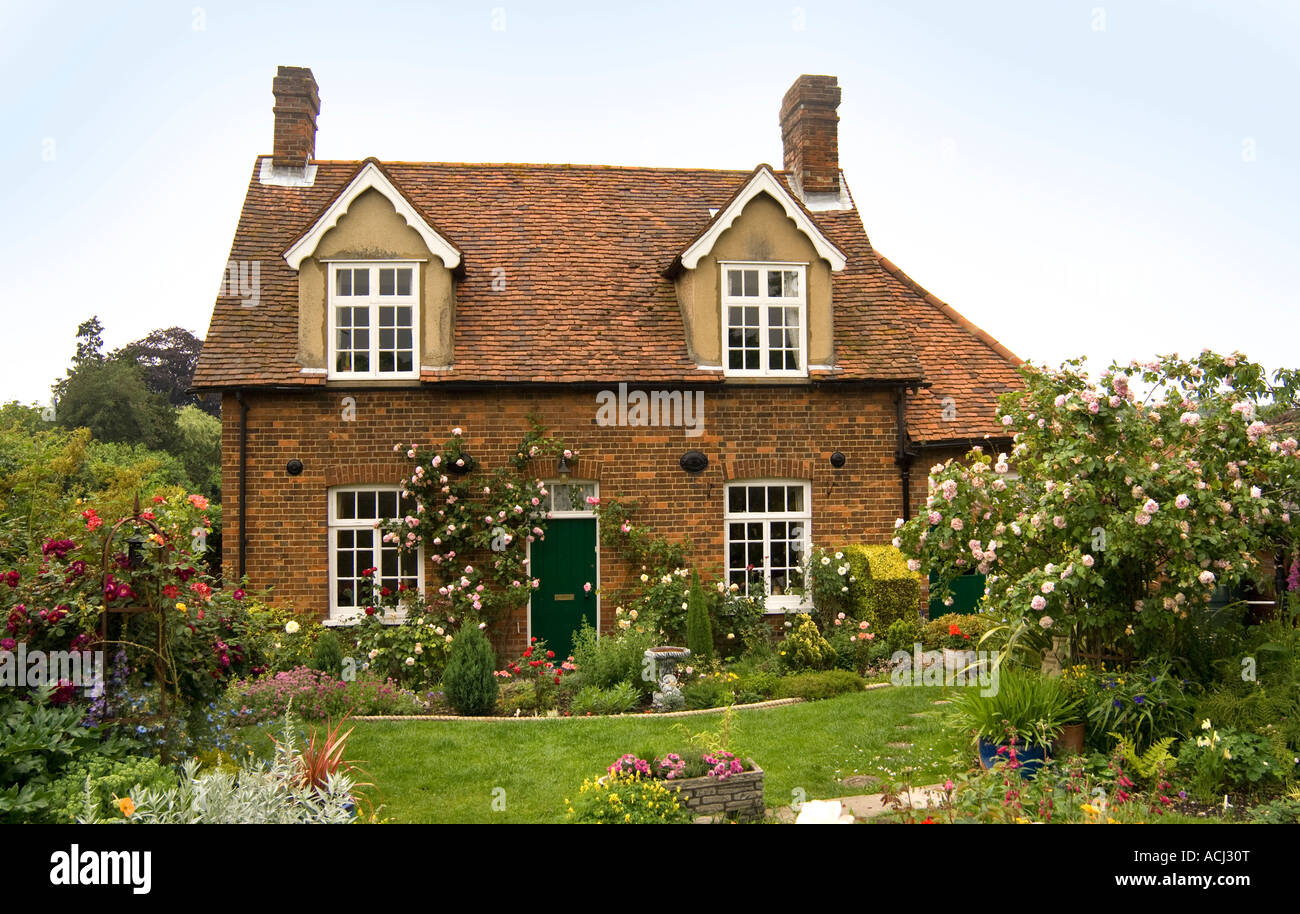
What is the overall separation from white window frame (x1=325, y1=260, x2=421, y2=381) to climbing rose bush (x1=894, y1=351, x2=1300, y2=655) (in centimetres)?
783

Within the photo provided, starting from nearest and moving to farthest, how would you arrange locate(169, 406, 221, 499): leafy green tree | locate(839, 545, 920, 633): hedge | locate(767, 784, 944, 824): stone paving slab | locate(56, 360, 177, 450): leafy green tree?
locate(767, 784, 944, 824): stone paving slab → locate(839, 545, 920, 633): hedge → locate(56, 360, 177, 450): leafy green tree → locate(169, 406, 221, 499): leafy green tree

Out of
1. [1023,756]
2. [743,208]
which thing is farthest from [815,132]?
[1023,756]

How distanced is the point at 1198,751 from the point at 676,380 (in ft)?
26.7

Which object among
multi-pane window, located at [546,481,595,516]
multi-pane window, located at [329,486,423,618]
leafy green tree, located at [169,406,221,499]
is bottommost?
multi-pane window, located at [329,486,423,618]

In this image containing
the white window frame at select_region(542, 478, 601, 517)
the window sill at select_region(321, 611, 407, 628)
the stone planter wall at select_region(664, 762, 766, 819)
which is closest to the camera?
the stone planter wall at select_region(664, 762, 766, 819)

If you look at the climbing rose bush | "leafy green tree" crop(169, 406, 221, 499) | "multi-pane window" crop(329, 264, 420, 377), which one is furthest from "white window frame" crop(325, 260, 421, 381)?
"leafy green tree" crop(169, 406, 221, 499)

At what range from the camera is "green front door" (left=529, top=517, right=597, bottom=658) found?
1330 centimetres

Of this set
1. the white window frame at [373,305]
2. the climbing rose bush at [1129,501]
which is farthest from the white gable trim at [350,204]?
the climbing rose bush at [1129,501]

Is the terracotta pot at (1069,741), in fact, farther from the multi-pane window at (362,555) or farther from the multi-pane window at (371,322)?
the multi-pane window at (371,322)

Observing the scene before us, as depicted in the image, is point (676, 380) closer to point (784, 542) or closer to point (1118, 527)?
point (784, 542)

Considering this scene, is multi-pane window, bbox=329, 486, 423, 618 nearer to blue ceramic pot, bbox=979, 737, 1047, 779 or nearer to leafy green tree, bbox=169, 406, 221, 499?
blue ceramic pot, bbox=979, 737, 1047, 779

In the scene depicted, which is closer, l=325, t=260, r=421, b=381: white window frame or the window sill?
the window sill

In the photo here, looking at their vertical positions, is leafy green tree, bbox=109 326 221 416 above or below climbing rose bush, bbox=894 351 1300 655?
above

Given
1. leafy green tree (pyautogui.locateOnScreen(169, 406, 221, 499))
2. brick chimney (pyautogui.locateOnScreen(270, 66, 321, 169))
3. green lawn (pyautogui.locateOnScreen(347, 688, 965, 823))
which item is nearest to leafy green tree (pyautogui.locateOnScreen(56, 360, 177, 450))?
leafy green tree (pyautogui.locateOnScreen(169, 406, 221, 499))
